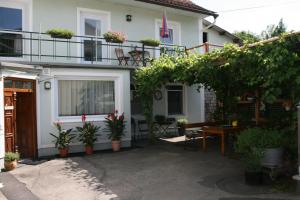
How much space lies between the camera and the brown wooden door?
33.1 ft

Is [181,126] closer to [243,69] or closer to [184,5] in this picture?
[184,5]

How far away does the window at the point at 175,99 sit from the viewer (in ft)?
53.1

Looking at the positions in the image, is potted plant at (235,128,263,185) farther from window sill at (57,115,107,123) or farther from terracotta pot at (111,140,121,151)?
window sill at (57,115,107,123)

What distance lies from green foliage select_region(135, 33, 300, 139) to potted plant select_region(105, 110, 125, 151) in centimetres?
137

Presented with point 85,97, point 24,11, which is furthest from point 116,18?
point 85,97

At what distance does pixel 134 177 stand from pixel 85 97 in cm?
491

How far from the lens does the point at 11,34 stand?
12.1 metres

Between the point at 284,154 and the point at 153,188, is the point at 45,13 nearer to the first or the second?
the point at 153,188

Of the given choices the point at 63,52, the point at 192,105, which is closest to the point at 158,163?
the point at 63,52

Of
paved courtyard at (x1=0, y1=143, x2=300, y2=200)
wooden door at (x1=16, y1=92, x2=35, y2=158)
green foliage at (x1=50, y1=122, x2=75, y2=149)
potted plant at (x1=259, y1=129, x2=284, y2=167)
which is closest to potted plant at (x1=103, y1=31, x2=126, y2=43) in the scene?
wooden door at (x1=16, y1=92, x2=35, y2=158)

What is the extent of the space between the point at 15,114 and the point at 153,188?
569 cm

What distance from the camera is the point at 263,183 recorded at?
740 centimetres

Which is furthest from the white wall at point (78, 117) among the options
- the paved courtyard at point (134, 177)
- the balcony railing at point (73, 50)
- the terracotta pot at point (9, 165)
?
the terracotta pot at point (9, 165)

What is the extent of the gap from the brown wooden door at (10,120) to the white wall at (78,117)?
88cm
